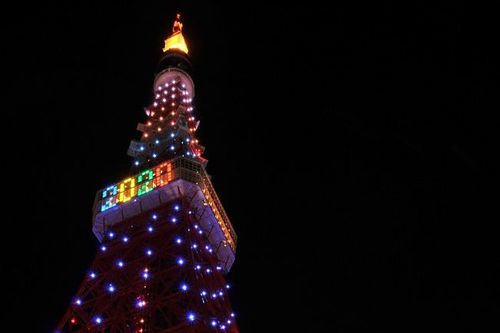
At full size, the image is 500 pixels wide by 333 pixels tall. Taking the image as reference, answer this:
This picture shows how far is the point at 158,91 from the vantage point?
37562 mm

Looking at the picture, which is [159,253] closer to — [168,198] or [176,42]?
[168,198]

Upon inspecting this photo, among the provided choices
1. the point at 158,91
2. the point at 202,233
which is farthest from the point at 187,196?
the point at 158,91

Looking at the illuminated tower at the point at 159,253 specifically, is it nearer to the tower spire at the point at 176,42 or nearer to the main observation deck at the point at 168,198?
the main observation deck at the point at 168,198

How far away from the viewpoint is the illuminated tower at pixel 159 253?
20953mm

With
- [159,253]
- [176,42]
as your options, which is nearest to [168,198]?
[159,253]

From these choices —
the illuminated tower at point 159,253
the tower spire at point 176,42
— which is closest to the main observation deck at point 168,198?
the illuminated tower at point 159,253

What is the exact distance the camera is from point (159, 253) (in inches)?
948

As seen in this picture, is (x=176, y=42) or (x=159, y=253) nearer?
(x=159, y=253)

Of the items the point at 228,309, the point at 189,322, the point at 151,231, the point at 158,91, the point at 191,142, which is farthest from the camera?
the point at 158,91

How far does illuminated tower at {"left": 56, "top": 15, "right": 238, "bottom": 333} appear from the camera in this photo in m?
21.0

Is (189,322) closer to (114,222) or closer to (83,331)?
(83,331)

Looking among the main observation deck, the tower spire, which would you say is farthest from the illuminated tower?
the tower spire

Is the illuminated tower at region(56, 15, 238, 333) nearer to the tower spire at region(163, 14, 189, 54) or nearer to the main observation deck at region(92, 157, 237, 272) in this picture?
the main observation deck at region(92, 157, 237, 272)

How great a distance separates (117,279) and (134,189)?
4.52 metres
